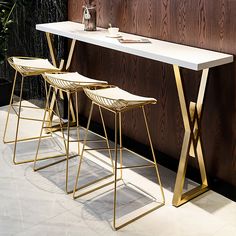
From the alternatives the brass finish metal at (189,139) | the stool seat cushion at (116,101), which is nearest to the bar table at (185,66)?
the brass finish metal at (189,139)

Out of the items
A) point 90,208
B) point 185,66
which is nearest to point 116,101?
point 185,66

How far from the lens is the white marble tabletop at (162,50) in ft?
8.48

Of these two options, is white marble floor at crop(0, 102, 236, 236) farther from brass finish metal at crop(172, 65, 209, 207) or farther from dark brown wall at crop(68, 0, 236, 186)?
dark brown wall at crop(68, 0, 236, 186)

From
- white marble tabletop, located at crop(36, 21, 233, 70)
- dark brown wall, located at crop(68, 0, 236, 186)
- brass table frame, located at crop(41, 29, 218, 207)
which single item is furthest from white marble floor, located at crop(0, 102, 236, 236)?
white marble tabletop, located at crop(36, 21, 233, 70)

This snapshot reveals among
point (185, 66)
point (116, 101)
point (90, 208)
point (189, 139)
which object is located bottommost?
point (90, 208)

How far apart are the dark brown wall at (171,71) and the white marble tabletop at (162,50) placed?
90 mm

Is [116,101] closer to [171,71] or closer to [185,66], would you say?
[185,66]

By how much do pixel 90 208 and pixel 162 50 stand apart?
1071mm

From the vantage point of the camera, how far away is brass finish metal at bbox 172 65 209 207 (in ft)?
9.12

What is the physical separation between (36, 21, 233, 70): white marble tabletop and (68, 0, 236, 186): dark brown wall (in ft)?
0.30

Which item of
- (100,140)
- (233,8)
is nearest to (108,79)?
(100,140)

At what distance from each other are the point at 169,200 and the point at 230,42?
106 cm

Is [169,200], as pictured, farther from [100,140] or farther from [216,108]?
[100,140]

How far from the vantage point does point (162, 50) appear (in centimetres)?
282
